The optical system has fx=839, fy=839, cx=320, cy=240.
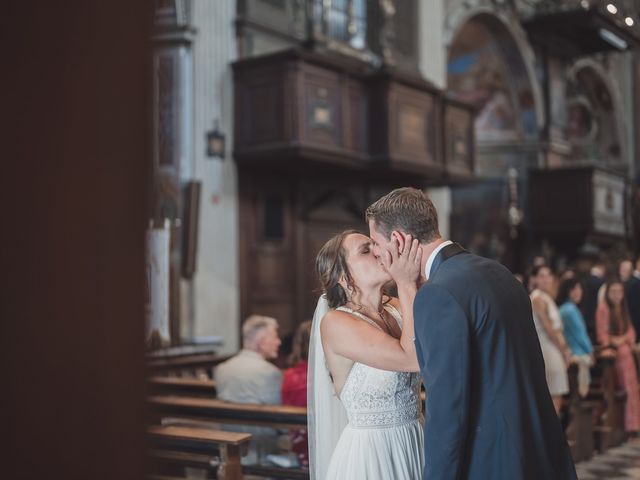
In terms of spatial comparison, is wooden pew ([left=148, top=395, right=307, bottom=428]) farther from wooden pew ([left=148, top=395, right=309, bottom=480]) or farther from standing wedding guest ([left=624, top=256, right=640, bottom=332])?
standing wedding guest ([left=624, top=256, right=640, bottom=332])

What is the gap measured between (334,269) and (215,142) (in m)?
7.55

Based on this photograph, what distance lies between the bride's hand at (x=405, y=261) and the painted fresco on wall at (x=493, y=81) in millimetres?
15560

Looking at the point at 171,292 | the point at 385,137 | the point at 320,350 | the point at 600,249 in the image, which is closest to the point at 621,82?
the point at 600,249

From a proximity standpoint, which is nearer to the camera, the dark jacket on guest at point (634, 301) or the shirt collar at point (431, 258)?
the shirt collar at point (431, 258)

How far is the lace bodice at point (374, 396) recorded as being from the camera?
3.03 meters

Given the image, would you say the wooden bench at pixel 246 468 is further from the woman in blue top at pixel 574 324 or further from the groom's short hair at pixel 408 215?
the woman in blue top at pixel 574 324

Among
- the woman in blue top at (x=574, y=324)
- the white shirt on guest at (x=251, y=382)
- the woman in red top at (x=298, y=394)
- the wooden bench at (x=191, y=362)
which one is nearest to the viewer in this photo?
the woman in red top at (x=298, y=394)

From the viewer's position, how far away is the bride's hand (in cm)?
270

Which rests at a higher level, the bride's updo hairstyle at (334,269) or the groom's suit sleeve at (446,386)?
the bride's updo hairstyle at (334,269)

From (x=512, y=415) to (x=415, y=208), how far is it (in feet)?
2.29

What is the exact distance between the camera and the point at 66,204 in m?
0.70

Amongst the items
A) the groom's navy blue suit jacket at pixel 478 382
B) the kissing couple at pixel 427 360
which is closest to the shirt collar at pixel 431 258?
the kissing couple at pixel 427 360

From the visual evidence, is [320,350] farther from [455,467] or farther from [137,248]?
[137,248]

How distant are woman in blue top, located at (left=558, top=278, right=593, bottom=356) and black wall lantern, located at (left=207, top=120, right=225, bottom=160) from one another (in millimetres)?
4513
